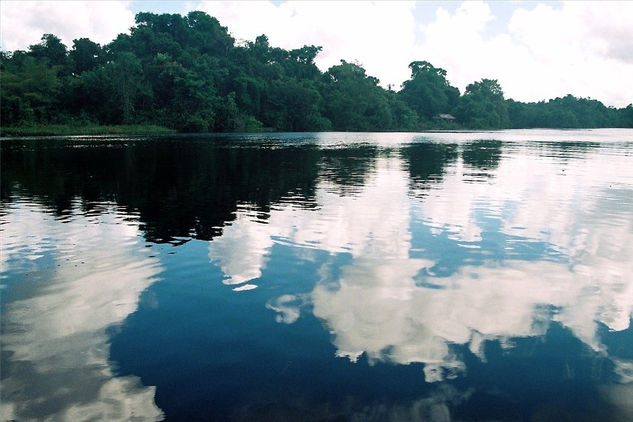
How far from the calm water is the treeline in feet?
336

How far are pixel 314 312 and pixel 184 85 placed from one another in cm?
12798

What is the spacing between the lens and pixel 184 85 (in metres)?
128

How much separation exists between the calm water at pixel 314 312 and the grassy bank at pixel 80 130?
8680 centimetres

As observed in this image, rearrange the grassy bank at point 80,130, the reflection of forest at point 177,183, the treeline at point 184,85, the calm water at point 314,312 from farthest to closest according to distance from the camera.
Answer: the treeline at point 184,85, the grassy bank at point 80,130, the reflection of forest at point 177,183, the calm water at point 314,312

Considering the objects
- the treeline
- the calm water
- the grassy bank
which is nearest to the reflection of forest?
the calm water

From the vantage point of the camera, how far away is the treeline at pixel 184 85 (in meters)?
113

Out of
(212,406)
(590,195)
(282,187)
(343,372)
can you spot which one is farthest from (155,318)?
(590,195)

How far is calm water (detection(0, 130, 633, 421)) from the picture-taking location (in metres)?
7.20

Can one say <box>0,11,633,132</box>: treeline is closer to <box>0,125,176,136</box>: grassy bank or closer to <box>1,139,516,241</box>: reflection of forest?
<box>0,125,176,136</box>: grassy bank

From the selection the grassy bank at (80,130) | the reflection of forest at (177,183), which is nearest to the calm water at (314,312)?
the reflection of forest at (177,183)

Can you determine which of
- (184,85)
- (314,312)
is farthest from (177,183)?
(184,85)

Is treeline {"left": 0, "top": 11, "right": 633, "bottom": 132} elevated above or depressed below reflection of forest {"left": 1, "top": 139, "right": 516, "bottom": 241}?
above

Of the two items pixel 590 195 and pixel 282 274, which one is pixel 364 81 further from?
pixel 282 274

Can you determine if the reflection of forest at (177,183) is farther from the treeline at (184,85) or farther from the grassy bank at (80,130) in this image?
the treeline at (184,85)
